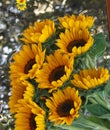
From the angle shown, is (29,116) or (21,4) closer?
(29,116)

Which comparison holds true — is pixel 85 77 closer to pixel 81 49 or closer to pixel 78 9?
pixel 81 49

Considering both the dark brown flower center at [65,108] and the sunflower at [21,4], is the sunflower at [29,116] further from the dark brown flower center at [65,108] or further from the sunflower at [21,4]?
the sunflower at [21,4]

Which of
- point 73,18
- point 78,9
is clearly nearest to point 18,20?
point 78,9

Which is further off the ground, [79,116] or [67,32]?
[67,32]

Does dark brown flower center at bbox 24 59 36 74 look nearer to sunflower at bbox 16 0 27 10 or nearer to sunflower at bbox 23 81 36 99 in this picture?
sunflower at bbox 23 81 36 99

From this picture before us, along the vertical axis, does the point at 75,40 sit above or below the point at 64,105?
above

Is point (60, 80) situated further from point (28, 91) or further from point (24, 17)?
point (24, 17)

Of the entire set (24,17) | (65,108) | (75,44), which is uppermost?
(24,17)

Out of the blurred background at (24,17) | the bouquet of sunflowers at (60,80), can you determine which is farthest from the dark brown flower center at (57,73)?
the blurred background at (24,17)

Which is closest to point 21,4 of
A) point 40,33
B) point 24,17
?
point 24,17
